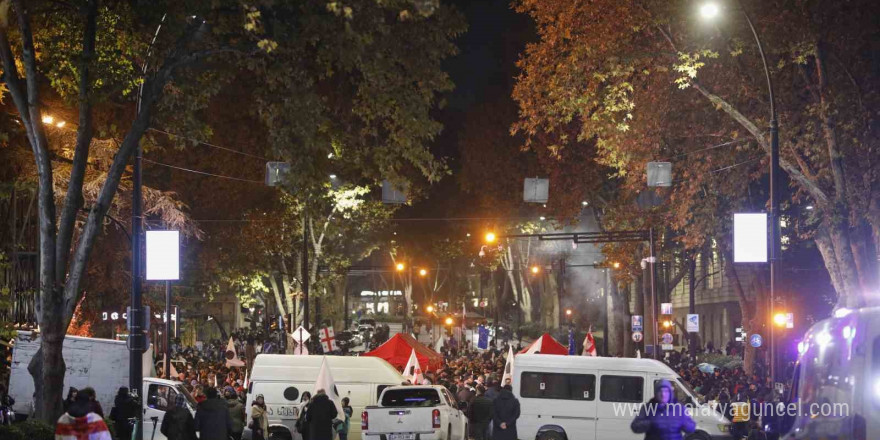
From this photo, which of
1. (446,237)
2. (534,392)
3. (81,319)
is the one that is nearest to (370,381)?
(534,392)

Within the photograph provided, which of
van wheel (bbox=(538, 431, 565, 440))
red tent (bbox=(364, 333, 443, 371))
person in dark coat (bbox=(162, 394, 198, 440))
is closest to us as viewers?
person in dark coat (bbox=(162, 394, 198, 440))

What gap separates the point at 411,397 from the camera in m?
23.0

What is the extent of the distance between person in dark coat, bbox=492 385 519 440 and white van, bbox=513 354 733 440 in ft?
14.6

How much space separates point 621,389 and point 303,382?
25.1ft

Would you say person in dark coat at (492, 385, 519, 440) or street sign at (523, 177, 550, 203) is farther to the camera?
street sign at (523, 177, 550, 203)

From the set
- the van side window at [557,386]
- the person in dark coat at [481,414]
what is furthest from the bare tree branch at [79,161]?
the van side window at [557,386]

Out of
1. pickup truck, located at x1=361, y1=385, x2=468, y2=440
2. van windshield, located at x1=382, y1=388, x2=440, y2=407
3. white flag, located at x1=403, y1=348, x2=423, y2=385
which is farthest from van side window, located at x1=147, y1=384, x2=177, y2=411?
white flag, located at x1=403, y1=348, x2=423, y2=385

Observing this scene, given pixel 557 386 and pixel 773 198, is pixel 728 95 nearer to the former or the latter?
pixel 773 198

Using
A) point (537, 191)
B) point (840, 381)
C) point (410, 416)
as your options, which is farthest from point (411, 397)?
point (537, 191)

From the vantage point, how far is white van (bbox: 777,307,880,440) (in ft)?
33.0

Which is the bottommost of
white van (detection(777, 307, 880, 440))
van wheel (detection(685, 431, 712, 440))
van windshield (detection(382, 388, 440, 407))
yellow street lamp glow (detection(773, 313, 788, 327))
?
van wheel (detection(685, 431, 712, 440))

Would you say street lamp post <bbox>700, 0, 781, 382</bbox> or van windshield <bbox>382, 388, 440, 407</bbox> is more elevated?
street lamp post <bbox>700, 0, 781, 382</bbox>

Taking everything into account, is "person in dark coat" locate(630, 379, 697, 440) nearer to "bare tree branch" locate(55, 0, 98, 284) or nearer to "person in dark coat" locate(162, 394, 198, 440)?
"person in dark coat" locate(162, 394, 198, 440)

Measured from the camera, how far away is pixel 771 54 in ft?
87.8
